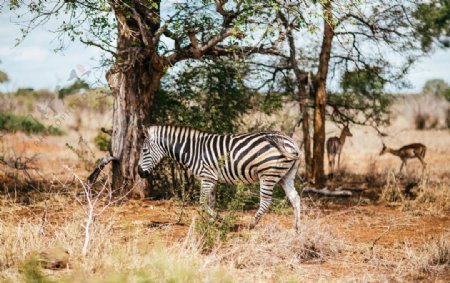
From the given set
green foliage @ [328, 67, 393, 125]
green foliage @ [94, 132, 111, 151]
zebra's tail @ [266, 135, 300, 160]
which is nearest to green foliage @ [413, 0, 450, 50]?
green foliage @ [328, 67, 393, 125]

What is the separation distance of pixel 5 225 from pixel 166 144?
3046 mm

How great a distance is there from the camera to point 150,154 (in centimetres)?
991

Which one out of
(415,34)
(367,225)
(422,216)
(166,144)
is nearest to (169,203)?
(166,144)

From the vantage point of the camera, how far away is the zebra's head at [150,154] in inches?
388

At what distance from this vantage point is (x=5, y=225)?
763 centimetres

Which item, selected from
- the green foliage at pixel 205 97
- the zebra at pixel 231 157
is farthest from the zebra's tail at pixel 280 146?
the green foliage at pixel 205 97

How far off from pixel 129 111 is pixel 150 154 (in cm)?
172

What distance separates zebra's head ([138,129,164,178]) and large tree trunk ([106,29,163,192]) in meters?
1.44

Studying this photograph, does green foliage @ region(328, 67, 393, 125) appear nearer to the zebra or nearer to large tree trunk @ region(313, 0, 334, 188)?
large tree trunk @ region(313, 0, 334, 188)

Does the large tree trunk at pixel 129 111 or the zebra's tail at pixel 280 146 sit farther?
the large tree trunk at pixel 129 111

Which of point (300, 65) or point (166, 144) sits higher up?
point (300, 65)

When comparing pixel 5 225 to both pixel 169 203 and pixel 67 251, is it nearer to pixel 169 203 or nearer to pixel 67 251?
pixel 67 251

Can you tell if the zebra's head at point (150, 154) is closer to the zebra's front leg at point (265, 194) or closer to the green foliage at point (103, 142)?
the zebra's front leg at point (265, 194)

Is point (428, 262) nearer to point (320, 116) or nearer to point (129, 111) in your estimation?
point (320, 116)
